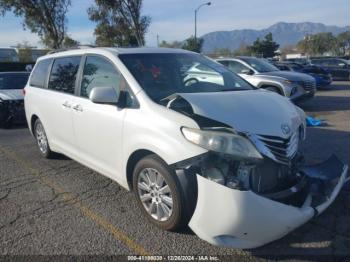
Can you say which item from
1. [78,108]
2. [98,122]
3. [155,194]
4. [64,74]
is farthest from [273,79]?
[155,194]

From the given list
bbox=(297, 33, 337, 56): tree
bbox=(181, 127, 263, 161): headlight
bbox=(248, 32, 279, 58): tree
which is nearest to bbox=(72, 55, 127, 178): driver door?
bbox=(181, 127, 263, 161): headlight

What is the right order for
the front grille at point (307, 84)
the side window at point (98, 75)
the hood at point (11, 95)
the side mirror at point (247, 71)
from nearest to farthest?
the side window at point (98, 75) < the hood at point (11, 95) < the front grille at point (307, 84) < the side mirror at point (247, 71)

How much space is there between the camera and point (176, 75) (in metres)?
4.30

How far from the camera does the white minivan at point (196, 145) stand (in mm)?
2982

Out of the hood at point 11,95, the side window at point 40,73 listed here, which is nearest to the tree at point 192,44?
the hood at point 11,95

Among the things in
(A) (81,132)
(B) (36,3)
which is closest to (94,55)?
(A) (81,132)

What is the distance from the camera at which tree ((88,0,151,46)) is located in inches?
1095

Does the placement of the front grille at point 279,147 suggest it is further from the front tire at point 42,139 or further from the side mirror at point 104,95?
the front tire at point 42,139

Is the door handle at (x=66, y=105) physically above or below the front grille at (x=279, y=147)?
above

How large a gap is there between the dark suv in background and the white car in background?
13.7 meters

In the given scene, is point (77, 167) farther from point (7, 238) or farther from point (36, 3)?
point (36, 3)

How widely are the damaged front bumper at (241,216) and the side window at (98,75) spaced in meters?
1.71

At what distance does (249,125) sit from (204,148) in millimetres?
458

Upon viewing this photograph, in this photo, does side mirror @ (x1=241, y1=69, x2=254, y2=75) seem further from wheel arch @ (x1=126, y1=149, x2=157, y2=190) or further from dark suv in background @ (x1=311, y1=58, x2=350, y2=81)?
dark suv in background @ (x1=311, y1=58, x2=350, y2=81)
